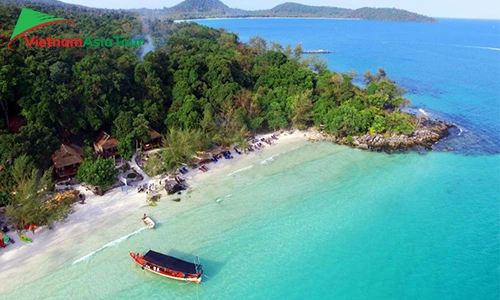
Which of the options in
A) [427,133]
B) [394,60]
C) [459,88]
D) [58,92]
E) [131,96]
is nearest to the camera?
[58,92]

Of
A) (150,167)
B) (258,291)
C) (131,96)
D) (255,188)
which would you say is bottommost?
(258,291)

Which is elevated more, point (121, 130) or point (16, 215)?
point (121, 130)

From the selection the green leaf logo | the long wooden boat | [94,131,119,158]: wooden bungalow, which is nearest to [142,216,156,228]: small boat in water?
the long wooden boat

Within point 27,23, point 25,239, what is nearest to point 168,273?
point 25,239

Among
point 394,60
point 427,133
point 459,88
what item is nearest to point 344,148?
point 427,133

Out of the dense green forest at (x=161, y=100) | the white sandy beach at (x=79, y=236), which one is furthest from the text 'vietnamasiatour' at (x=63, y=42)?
the white sandy beach at (x=79, y=236)

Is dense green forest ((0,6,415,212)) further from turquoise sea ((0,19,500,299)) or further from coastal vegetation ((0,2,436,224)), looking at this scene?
turquoise sea ((0,19,500,299))

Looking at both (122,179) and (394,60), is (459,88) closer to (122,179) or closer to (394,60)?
(394,60)
